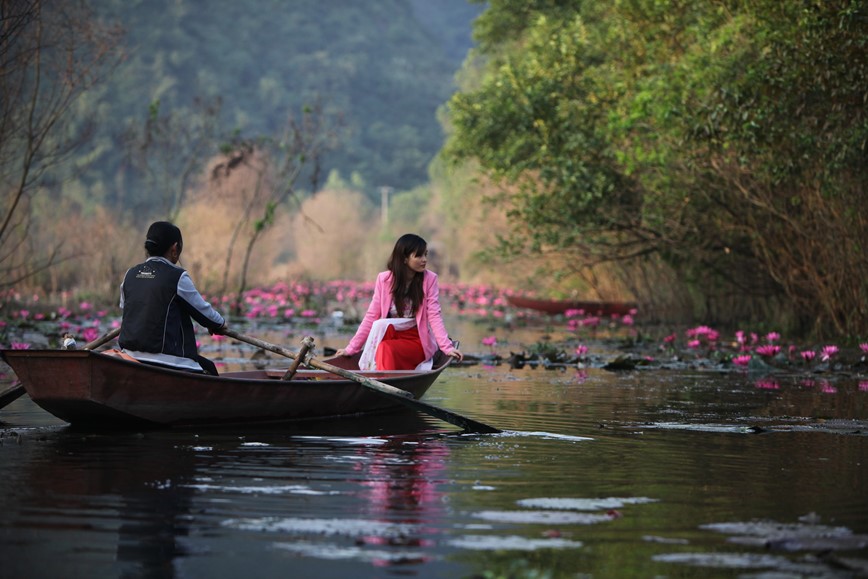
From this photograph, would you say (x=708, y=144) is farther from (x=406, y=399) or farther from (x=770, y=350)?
(x=406, y=399)

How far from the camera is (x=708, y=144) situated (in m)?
18.0

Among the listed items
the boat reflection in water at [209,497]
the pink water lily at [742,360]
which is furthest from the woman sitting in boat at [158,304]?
the pink water lily at [742,360]

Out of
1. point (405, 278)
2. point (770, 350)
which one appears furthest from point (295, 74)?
point (405, 278)

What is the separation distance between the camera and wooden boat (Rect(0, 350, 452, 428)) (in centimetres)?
812

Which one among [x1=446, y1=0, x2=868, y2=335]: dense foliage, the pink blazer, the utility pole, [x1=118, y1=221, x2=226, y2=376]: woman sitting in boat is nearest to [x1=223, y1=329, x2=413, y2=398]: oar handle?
[x1=118, y1=221, x2=226, y2=376]: woman sitting in boat

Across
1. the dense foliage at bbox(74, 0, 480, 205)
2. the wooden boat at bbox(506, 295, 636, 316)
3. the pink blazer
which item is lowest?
the pink blazer

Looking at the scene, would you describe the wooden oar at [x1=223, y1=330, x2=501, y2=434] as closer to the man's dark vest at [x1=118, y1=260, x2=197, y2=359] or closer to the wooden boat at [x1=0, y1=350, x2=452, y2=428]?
the wooden boat at [x1=0, y1=350, x2=452, y2=428]

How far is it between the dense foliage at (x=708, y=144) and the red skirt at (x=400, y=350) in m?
5.98

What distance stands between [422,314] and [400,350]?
0.38 m

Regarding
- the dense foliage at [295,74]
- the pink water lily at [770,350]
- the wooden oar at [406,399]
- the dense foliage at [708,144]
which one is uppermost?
the dense foliage at [295,74]

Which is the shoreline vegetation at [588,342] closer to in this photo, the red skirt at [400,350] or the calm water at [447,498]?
the red skirt at [400,350]

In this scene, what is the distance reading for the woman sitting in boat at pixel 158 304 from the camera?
8.81 metres

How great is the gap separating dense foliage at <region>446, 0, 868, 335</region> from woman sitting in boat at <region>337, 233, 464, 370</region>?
590 cm

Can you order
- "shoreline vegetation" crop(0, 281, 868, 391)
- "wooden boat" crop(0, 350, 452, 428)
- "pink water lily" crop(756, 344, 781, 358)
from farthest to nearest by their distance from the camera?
"shoreline vegetation" crop(0, 281, 868, 391) < "pink water lily" crop(756, 344, 781, 358) < "wooden boat" crop(0, 350, 452, 428)
